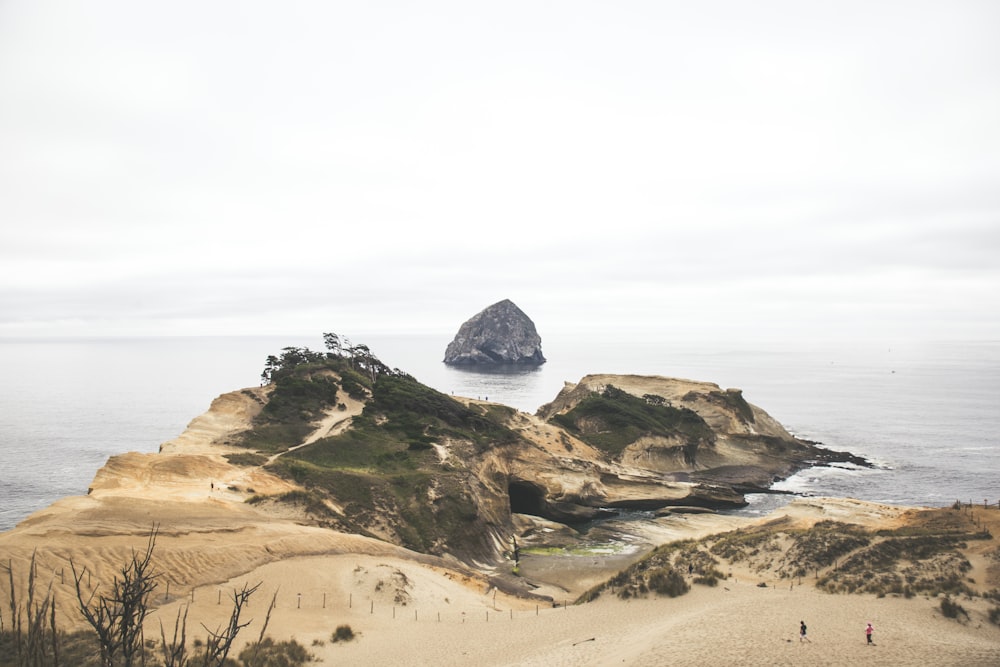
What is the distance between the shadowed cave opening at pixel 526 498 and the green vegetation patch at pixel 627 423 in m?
16.7

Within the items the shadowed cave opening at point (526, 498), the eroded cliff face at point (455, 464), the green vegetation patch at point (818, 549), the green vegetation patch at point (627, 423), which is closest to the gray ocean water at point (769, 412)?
the eroded cliff face at point (455, 464)

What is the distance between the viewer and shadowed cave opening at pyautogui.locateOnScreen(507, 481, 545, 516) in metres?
57.2

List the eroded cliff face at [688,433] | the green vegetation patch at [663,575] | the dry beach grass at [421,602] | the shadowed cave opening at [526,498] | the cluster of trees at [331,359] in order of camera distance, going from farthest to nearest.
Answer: the cluster of trees at [331,359], the eroded cliff face at [688,433], the shadowed cave opening at [526,498], the green vegetation patch at [663,575], the dry beach grass at [421,602]

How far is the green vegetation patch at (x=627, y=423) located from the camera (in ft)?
245

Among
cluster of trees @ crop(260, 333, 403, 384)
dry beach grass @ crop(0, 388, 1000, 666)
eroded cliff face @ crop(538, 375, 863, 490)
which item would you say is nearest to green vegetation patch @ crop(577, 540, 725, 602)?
dry beach grass @ crop(0, 388, 1000, 666)

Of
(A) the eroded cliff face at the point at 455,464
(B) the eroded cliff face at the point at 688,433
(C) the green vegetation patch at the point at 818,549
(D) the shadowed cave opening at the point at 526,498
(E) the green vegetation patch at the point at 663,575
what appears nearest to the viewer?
(E) the green vegetation patch at the point at 663,575

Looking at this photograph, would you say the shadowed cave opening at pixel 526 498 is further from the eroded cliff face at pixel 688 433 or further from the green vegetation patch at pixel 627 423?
the green vegetation patch at pixel 627 423

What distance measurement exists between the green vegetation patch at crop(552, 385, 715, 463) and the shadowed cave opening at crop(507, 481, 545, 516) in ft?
54.9

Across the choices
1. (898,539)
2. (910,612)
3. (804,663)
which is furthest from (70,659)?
(898,539)

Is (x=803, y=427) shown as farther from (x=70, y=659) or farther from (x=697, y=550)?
(x=70, y=659)

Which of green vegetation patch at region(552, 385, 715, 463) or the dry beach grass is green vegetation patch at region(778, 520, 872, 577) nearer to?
the dry beach grass

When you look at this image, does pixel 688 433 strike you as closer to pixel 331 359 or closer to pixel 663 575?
pixel 331 359

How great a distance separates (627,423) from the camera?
77438mm

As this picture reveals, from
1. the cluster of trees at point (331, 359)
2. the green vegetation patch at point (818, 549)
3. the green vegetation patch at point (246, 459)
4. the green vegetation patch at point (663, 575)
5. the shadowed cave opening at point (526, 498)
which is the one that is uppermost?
the cluster of trees at point (331, 359)
